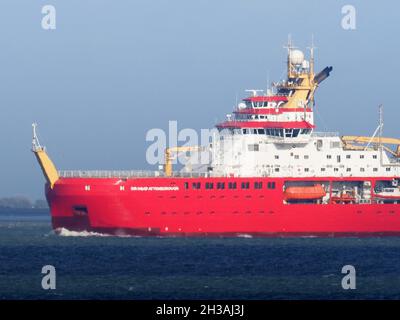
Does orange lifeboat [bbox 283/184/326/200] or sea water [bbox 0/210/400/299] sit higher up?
orange lifeboat [bbox 283/184/326/200]

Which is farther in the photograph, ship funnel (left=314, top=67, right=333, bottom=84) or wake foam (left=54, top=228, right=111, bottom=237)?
ship funnel (left=314, top=67, right=333, bottom=84)

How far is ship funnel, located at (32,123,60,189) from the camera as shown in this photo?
75438 mm

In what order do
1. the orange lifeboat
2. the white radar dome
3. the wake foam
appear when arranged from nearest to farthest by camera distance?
1. the wake foam
2. the orange lifeboat
3. the white radar dome

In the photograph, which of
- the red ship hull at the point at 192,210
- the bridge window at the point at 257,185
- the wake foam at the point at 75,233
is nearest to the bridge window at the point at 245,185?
the red ship hull at the point at 192,210

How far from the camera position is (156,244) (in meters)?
69.4

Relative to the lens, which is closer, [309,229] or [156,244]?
[156,244]

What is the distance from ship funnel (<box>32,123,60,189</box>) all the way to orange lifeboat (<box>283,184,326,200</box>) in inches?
550

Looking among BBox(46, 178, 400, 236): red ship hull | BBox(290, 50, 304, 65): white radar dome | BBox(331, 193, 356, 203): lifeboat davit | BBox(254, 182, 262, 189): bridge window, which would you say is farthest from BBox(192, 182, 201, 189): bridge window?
BBox(290, 50, 304, 65): white radar dome

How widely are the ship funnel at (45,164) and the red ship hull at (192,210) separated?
85 cm

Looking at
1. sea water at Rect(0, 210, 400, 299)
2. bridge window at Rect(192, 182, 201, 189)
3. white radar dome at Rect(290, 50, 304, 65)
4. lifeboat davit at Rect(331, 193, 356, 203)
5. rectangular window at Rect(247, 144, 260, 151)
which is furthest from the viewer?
white radar dome at Rect(290, 50, 304, 65)

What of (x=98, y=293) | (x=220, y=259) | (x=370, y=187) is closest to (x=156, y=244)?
(x=220, y=259)

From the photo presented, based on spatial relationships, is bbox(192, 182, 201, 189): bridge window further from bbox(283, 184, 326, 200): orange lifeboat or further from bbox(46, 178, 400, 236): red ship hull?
bbox(283, 184, 326, 200): orange lifeboat
